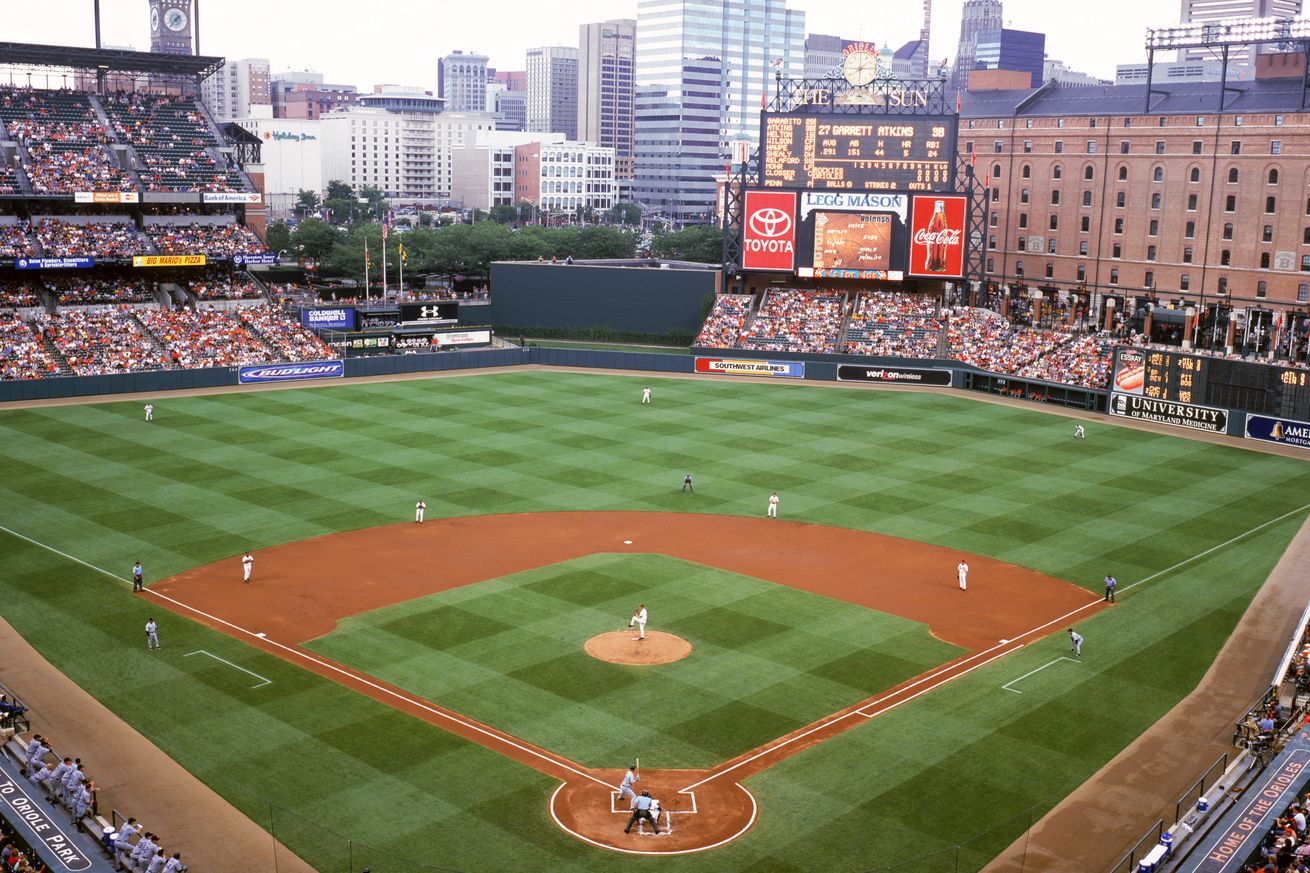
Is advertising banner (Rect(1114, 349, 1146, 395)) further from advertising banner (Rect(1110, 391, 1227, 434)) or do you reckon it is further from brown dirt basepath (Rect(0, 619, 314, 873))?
brown dirt basepath (Rect(0, 619, 314, 873))

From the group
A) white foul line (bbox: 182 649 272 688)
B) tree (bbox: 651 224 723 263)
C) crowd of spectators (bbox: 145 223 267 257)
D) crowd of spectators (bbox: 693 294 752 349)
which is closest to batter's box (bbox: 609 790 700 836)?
white foul line (bbox: 182 649 272 688)

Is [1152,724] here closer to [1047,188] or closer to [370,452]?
[370,452]

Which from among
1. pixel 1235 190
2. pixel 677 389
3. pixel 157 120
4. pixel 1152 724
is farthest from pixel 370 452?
pixel 1235 190

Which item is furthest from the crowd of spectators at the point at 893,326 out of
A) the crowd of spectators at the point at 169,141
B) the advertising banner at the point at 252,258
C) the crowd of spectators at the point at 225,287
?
the crowd of spectators at the point at 169,141

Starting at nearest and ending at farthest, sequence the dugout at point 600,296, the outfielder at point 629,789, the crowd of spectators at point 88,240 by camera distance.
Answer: the outfielder at point 629,789
the crowd of spectators at point 88,240
the dugout at point 600,296

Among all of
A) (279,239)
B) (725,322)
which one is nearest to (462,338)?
(725,322)

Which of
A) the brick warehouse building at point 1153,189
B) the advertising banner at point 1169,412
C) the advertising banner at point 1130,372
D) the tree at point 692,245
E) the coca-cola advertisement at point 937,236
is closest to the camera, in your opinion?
the advertising banner at point 1169,412

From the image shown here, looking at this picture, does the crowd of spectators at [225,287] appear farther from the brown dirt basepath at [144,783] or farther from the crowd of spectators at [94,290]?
the brown dirt basepath at [144,783]
